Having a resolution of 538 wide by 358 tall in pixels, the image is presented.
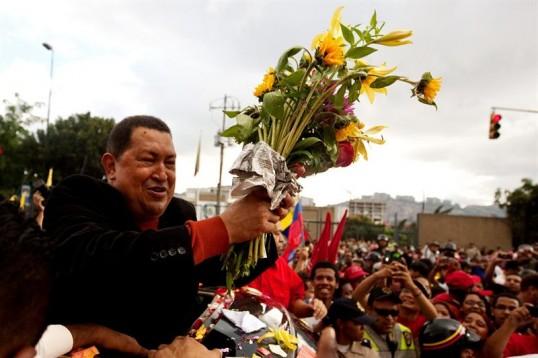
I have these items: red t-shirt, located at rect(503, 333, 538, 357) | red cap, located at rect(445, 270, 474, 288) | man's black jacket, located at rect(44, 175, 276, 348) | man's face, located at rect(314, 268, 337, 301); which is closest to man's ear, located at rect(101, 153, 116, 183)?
man's black jacket, located at rect(44, 175, 276, 348)

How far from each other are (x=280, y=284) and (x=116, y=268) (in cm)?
364

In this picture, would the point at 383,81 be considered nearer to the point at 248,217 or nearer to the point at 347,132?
the point at 347,132

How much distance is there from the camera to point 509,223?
38.6 meters

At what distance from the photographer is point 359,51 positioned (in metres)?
2.00

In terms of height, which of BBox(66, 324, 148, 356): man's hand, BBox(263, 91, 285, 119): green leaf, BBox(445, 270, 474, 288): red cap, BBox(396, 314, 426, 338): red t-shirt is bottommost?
BBox(396, 314, 426, 338): red t-shirt

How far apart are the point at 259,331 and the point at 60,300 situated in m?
0.80

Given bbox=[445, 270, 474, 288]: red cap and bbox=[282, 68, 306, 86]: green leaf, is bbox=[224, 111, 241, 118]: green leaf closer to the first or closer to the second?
bbox=[282, 68, 306, 86]: green leaf

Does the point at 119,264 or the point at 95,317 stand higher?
the point at 119,264

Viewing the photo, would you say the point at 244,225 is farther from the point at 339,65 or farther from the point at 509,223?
the point at 509,223

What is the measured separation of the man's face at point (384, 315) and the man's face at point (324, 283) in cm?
104

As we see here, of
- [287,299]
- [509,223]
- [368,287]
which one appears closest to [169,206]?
[287,299]

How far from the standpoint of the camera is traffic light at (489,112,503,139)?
16.0 meters

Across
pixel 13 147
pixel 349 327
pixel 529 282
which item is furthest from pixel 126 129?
pixel 13 147

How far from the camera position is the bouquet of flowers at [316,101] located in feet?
6.41
